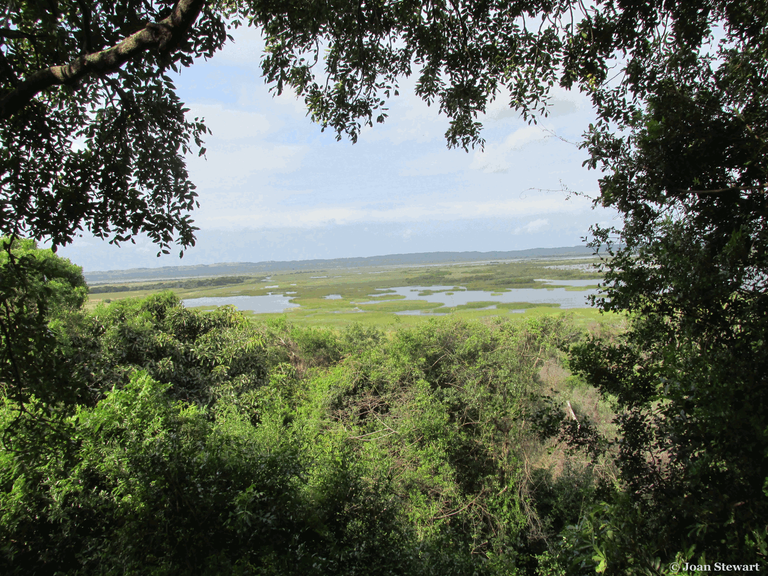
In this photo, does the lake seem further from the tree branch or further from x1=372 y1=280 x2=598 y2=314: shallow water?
the tree branch

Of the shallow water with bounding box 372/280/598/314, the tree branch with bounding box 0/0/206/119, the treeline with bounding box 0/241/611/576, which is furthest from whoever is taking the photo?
the shallow water with bounding box 372/280/598/314

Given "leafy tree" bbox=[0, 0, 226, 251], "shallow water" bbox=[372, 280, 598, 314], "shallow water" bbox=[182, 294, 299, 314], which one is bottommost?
"shallow water" bbox=[372, 280, 598, 314]

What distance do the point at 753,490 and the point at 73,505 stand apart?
19.8 ft

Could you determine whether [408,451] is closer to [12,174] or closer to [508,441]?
[508,441]

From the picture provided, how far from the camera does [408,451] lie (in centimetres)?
900

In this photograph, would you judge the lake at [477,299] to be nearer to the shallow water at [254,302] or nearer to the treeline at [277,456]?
the shallow water at [254,302]

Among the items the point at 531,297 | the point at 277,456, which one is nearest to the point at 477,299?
the point at 531,297

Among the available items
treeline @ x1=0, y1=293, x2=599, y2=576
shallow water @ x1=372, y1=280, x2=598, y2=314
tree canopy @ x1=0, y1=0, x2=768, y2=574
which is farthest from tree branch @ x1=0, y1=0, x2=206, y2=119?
A: shallow water @ x1=372, y1=280, x2=598, y2=314

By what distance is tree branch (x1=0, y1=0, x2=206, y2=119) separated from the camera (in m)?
2.16

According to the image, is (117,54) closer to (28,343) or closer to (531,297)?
(28,343)

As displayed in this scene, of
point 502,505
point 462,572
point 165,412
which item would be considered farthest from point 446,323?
point 165,412

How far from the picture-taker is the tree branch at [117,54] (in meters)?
2.16

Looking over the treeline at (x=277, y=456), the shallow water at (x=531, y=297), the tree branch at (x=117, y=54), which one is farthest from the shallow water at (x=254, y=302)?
the tree branch at (x=117, y=54)

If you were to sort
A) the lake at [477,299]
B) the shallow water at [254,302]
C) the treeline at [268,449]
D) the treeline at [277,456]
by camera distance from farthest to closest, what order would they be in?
the shallow water at [254,302] → the lake at [477,299] → the treeline at [277,456] → the treeline at [268,449]
